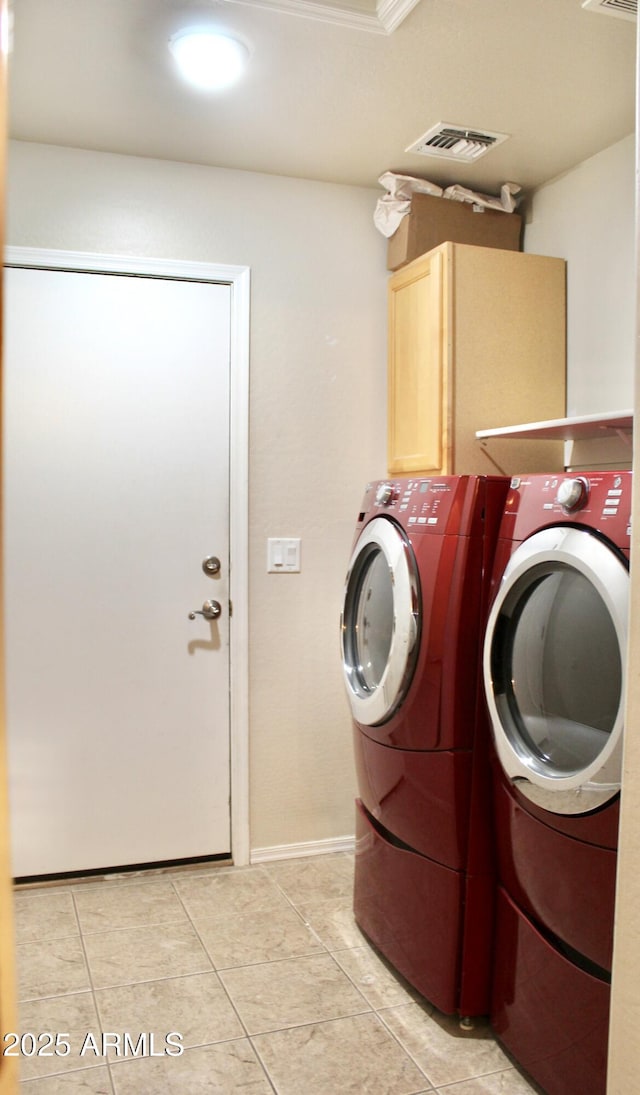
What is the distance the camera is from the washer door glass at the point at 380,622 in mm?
2180

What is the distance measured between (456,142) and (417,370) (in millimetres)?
714

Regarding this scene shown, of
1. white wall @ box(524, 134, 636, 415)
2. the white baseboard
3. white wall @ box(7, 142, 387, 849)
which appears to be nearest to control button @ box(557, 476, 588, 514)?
white wall @ box(524, 134, 636, 415)

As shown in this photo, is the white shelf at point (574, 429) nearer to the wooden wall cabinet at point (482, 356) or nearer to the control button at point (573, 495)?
the wooden wall cabinet at point (482, 356)

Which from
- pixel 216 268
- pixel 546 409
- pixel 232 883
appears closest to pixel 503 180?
pixel 546 409

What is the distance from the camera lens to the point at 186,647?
3.01 m

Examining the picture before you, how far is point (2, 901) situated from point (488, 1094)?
1848 mm

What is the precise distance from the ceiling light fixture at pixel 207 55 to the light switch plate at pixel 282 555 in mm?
1458

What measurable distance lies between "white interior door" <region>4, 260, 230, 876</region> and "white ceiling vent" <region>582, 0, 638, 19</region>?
58.2 inches

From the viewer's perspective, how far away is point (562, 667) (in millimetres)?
1759

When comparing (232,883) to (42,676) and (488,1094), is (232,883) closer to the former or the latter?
(42,676)

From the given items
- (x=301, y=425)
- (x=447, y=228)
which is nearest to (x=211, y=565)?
(x=301, y=425)

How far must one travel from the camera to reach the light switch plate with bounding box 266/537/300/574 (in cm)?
309

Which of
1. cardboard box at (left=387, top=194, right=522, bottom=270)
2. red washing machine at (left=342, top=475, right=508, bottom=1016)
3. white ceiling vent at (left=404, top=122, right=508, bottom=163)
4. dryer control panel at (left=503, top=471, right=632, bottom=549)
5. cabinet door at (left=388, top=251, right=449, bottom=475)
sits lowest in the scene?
red washing machine at (left=342, top=475, right=508, bottom=1016)

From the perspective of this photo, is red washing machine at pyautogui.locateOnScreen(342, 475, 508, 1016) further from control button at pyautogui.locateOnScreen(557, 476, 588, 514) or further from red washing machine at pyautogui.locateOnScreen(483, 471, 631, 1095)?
control button at pyautogui.locateOnScreen(557, 476, 588, 514)
